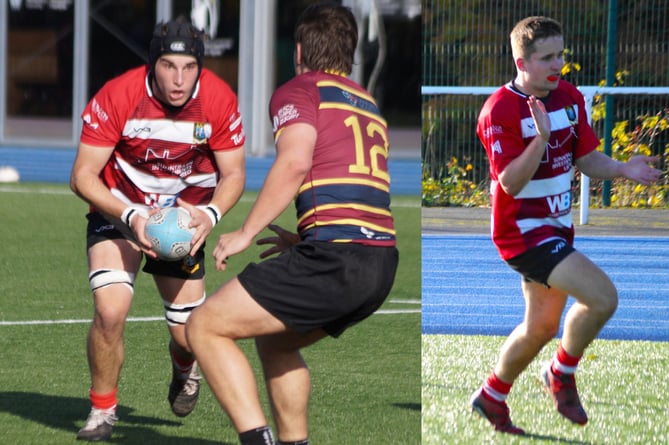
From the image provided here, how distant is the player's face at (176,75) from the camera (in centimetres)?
505

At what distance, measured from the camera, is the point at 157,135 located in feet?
17.4

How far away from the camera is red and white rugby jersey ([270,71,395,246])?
13.4ft

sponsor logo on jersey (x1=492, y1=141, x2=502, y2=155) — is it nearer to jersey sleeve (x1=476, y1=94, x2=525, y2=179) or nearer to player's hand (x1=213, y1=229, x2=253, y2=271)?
jersey sleeve (x1=476, y1=94, x2=525, y2=179)

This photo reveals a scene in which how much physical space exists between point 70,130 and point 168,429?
55.3 ft

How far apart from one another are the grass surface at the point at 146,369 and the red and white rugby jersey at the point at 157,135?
99 cm

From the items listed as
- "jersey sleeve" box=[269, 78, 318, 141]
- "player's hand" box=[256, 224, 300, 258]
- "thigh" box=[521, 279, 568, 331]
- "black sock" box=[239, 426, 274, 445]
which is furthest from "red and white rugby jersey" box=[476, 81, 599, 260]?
"black sock" box=[239, 426, 274, 445]

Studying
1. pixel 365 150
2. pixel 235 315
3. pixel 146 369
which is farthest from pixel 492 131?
pixel 146 369

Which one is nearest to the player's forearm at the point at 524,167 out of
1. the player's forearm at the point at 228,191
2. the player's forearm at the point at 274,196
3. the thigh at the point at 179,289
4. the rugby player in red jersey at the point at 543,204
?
the rugby player in red jersey at the point at 543,204

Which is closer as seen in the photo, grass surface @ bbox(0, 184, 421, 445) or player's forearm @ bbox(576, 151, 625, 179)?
player's forearm @ bbox(576, 151, 625, 179)

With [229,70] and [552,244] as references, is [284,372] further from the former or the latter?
→ [229,70]

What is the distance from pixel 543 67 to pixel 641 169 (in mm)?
434

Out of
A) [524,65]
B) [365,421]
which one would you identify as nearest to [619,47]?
[524,65]

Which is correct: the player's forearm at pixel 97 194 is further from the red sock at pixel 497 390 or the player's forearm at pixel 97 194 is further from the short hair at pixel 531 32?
the short hair at pixel 531 32

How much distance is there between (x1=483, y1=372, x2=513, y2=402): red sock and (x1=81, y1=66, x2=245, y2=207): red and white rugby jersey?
1.77 m
